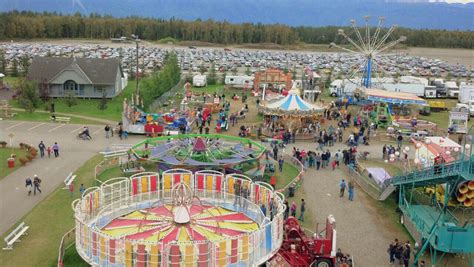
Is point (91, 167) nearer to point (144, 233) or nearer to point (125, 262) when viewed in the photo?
point (144, 233)

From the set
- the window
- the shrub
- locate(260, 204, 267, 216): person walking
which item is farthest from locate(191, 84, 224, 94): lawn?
locate(260, 204, 267, 216): person walking

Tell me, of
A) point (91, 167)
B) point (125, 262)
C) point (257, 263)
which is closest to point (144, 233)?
point (125, 262)

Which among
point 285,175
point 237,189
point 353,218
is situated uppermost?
point 237,189

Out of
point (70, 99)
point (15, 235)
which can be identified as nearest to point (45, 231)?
point (15, 235)

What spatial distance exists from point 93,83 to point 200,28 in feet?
346

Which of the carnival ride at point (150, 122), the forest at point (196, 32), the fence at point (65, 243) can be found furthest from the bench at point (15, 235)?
the forest at point (196, 32)

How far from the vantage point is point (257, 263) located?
18.4 m

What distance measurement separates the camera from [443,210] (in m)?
21.7

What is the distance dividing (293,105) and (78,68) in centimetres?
2470

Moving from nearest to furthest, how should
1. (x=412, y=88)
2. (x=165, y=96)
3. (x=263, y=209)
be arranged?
1. (x=263, y=209)
2. (x=165, y=96)
3. (x=412, y=88)

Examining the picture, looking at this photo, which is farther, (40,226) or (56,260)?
(40,226)

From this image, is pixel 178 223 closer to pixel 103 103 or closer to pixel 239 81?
pixel 103 103

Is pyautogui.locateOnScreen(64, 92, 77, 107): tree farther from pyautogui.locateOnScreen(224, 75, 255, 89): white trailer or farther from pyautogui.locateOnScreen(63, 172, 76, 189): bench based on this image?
pyautogui.locateOnScreen(63, 172, 76, 189): bench

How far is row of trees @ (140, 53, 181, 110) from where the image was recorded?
53747 mm
